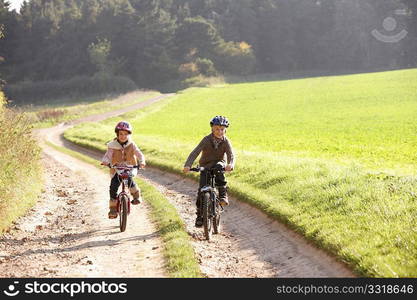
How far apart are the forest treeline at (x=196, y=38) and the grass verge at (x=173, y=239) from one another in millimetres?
87233

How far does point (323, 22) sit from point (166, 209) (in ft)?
408

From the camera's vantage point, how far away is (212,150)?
39.3ft

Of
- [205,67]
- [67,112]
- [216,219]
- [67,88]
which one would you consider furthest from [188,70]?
[216,219]

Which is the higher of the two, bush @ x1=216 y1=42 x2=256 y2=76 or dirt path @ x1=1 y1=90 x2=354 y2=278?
bush @ x1=216 y1=42 x2=256 y2=76

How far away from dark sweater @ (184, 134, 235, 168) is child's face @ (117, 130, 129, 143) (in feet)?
5.83

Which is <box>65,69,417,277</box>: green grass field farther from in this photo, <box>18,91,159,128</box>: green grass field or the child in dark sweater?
<box>18,91,159,128</box>: green grass field


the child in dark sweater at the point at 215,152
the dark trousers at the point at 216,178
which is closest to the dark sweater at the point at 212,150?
the child in dark sweater at the point at 215,152

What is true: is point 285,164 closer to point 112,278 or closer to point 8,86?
point 112,278

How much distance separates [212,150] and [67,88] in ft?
302

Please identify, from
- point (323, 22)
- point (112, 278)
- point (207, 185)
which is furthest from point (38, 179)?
point (323, 22)

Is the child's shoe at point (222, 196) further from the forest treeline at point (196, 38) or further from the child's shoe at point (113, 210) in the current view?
the forest treeline at point (196, 38)

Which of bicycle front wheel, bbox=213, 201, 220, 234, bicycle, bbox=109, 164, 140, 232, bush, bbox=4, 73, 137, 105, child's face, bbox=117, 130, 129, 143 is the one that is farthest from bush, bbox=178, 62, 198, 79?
bicycle front wheel, bbox=213, 201, 220, 234

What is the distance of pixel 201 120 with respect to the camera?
48.5 m

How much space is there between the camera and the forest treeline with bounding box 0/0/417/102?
4200 inches
